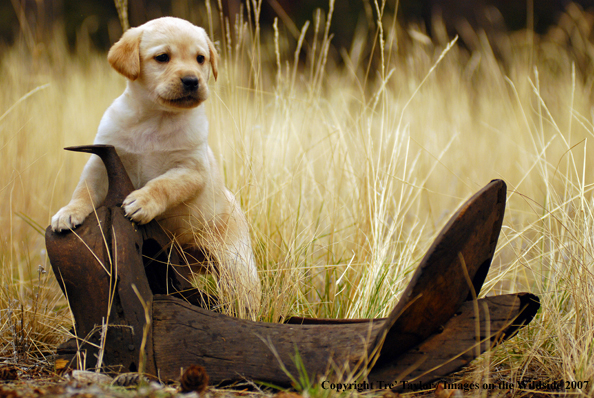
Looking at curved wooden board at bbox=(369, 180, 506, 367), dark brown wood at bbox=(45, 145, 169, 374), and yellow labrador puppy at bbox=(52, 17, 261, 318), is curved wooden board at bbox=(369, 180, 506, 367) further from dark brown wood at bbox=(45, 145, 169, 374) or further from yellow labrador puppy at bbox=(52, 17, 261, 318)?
dark brown wood at bbox=(45, 145, 169, 374)

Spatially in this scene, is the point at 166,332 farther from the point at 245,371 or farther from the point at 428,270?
the point at 428,270

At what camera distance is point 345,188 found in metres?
3.55

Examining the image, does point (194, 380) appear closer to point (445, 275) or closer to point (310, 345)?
point (310, 345)

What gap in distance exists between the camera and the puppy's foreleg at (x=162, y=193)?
6.35 ft

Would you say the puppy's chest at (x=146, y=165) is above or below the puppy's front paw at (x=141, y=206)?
above

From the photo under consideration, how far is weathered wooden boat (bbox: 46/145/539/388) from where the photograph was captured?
1647 mm

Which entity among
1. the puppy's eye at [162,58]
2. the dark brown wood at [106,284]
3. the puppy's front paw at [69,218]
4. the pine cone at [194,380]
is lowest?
the pine cone at [194,380]

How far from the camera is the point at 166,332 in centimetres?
182

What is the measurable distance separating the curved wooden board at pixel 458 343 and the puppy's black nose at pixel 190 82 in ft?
4.15

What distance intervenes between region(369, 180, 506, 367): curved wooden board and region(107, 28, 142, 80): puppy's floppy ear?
1391 mm

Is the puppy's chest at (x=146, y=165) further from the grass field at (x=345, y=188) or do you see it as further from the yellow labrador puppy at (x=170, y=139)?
the grass field at (x=345, y=188)

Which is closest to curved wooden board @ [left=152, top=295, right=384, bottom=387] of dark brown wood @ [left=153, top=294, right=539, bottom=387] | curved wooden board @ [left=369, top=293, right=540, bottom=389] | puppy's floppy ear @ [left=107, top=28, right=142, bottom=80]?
dark brown wood @ [left=153, top=294, right=539, bottom=387]

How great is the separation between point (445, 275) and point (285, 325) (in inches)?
22.6

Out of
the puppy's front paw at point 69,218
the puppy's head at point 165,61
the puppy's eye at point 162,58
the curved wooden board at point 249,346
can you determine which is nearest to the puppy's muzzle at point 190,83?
the puppy's head at point 165,61
